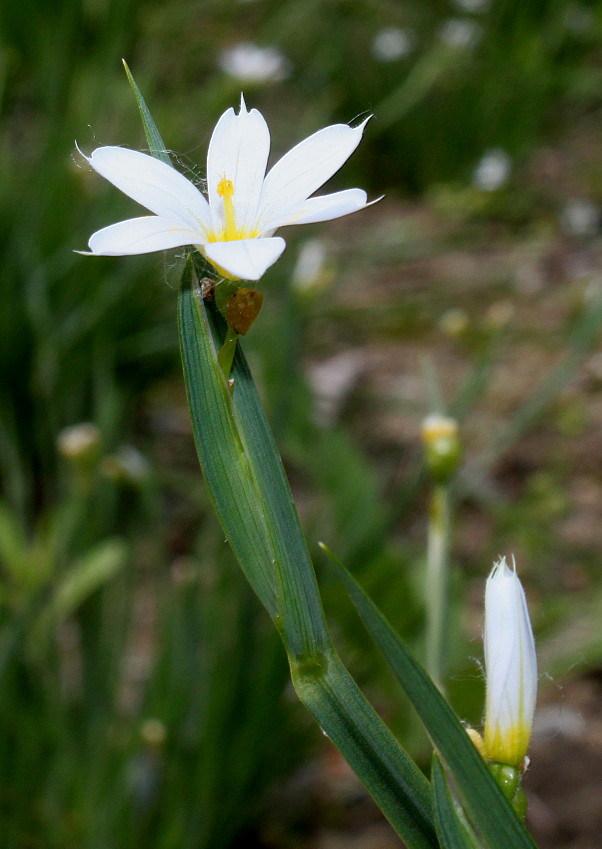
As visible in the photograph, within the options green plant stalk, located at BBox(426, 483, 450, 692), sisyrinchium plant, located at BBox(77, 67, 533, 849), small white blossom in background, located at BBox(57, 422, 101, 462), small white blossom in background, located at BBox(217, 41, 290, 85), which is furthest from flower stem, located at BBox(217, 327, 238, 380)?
small white blossom in background, located at BBox(217, 41, 290, 85)

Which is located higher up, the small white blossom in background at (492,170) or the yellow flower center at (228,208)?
the small white blossom in background at (492,170)

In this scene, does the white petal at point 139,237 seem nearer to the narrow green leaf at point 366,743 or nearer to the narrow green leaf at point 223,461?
the narrow green leaf at point 223,461

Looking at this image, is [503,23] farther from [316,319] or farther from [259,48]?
[316,319]

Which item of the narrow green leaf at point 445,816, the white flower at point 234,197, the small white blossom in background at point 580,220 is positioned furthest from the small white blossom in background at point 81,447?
the small white blossom in background at point 580,220

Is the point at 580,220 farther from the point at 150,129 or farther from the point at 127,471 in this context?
the point at 150,129

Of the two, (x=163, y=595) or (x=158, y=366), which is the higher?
(x=158, y=366)

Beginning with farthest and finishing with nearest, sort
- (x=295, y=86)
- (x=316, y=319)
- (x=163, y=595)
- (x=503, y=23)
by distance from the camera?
(x=503, y=23) → (x=295, y=86) → (x=316, y=319) → (x=163, y=595)

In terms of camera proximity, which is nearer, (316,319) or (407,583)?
(407,583)

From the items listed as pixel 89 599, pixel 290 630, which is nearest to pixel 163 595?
pixel 89 599

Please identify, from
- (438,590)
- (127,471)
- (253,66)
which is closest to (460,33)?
(253,66)
